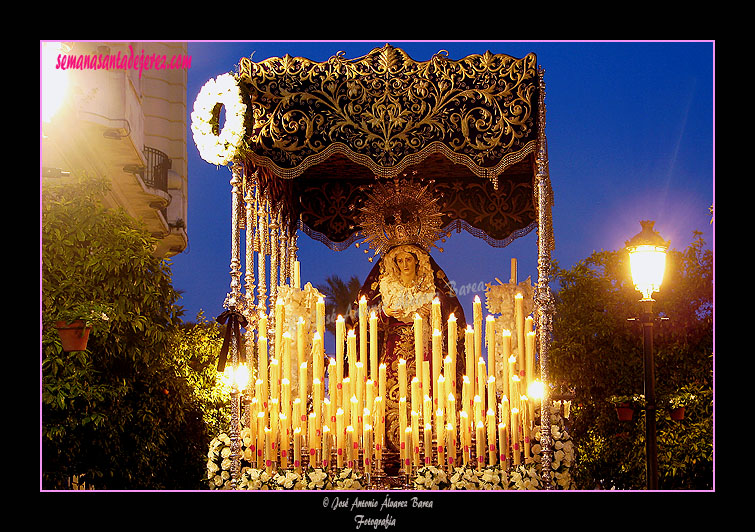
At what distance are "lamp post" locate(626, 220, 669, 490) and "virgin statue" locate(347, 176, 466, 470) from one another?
286 cm

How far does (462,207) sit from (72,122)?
17.4 ft

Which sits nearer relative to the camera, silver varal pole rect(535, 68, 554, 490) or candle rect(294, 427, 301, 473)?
silver varal pole rect(535, 68, 554, 490)

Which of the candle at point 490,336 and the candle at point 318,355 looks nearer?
the candle at point 490,336

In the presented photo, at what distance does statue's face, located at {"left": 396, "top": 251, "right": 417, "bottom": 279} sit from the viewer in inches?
390

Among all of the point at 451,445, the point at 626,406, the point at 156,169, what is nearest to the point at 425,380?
the point at 451,445

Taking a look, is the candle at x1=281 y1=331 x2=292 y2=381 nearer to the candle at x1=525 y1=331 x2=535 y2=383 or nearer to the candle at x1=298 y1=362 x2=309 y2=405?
the candle at x1=298 y1=362 x2=309 y2=405

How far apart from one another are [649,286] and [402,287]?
3529mm

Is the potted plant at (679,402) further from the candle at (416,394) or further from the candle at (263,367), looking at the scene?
the candle at (263,367)

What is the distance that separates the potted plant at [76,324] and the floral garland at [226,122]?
1922 mm

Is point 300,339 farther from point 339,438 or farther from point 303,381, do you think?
point 339,438

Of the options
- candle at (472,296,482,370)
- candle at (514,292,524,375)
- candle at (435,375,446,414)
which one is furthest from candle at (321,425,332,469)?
candle at (514,292,524,375)

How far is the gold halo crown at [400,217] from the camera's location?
10172 mm

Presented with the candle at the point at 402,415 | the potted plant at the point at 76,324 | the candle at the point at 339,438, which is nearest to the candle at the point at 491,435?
the candle at the point at 402,415

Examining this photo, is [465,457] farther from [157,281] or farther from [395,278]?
[157,281]
